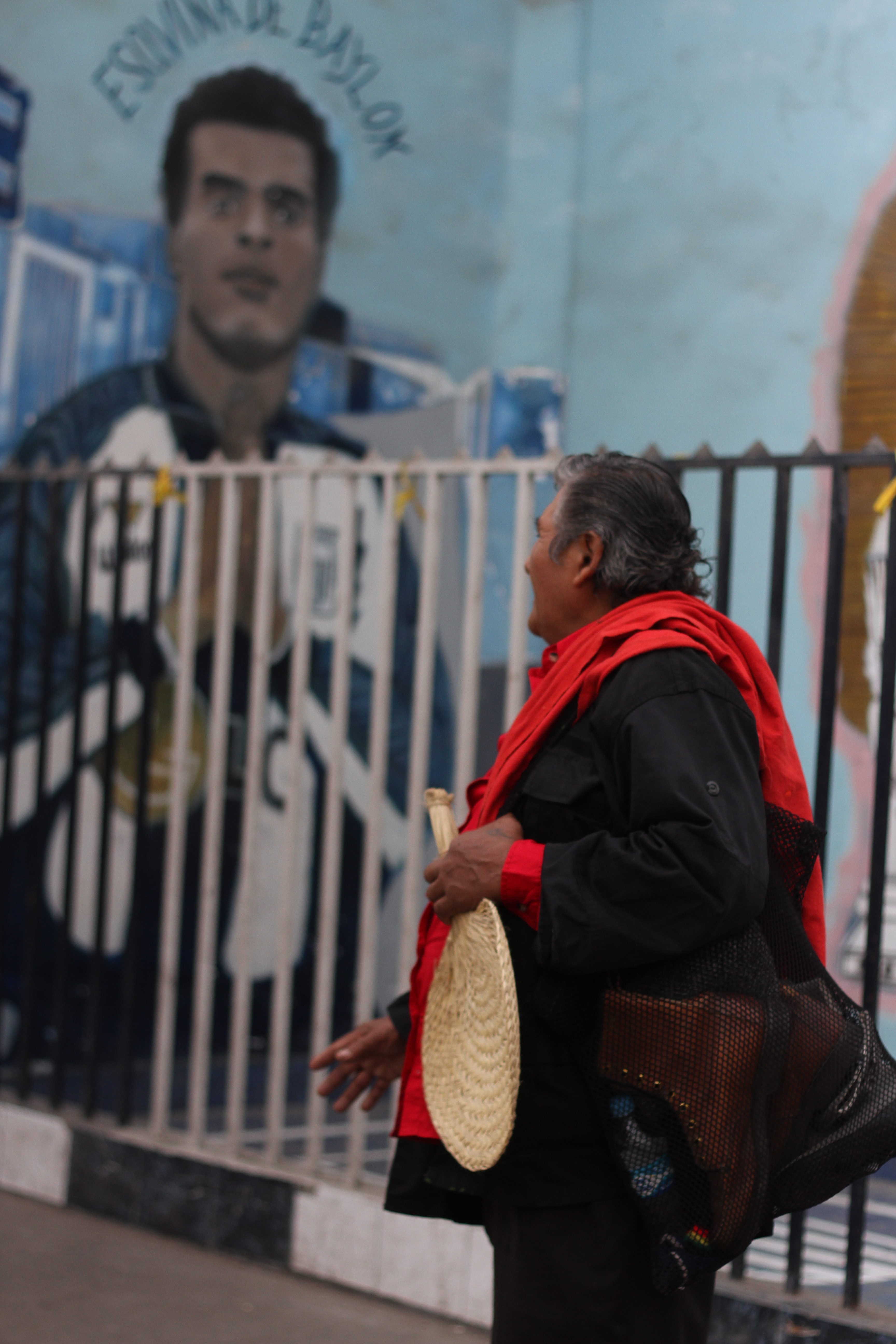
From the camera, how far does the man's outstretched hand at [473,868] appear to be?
201 centimetres

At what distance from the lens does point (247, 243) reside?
6324 mm

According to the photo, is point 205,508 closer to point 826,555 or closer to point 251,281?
point 251,281

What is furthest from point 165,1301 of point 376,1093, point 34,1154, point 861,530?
point 861,530

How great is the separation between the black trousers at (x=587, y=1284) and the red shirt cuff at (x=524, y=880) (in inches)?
16.3

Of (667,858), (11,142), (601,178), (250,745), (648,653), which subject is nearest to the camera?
(667,858)

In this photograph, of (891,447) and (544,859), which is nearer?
(544,859)

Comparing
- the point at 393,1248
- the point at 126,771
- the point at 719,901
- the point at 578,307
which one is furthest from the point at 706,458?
the point at 126,771

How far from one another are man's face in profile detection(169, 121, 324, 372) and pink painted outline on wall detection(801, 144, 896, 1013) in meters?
2.36

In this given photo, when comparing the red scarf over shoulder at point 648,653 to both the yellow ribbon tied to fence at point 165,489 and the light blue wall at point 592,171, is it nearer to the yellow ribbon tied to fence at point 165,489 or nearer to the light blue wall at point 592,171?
the yellow ribbon tied to fence at point 165,489

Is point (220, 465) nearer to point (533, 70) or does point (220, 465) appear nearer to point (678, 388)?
point (678, 388)

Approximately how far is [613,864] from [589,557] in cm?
48

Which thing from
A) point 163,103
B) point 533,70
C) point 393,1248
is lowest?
point 393,1248

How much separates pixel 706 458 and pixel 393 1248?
7.43ft

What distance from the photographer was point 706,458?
11.6ft
